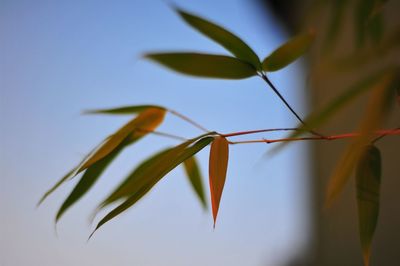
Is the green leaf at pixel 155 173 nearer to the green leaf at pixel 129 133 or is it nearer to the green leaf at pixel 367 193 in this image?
the green leaf at pixel 129 133

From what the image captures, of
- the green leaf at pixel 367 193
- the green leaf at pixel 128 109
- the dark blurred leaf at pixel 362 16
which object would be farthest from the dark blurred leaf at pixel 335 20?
the green leaf at pixel 128 109

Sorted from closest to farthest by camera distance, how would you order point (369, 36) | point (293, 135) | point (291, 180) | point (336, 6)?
point (293, 135), point (336, 6), point (369, 36), point (291, 180)

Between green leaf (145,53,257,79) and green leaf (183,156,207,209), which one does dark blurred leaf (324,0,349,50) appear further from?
green leaf (183,156,207,209)

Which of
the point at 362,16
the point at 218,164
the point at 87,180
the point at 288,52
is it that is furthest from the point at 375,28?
the point at 87,180

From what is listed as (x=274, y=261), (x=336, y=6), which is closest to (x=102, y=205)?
(x=336, y=6)

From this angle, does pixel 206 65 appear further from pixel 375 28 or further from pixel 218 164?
pixel 375 28

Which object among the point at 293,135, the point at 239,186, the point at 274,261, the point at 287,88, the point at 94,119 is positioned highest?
the point at 287,88

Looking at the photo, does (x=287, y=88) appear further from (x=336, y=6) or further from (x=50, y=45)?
(x=336, y=6)
